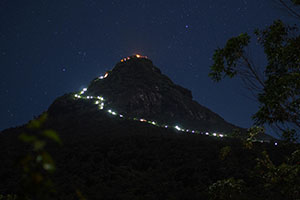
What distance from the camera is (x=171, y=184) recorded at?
43.8ft

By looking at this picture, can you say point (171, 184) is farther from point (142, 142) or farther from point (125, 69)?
point (125, 69)

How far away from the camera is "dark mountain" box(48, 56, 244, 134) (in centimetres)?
4747

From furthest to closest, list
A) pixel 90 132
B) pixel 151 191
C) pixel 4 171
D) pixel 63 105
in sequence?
pixel 63 105 < pixel 90 132 < pixel 4 171 < pixel 151 191

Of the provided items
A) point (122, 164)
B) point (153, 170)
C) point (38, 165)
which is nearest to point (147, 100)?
point (122, 164)

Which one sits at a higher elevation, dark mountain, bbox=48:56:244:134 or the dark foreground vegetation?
dark mountain, bbox=48:56:244:134

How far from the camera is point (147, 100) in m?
54.2

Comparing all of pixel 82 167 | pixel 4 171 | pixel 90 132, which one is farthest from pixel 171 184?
pixel 90 132

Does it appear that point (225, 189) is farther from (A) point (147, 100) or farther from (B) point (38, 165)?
(A) point (147, 100)

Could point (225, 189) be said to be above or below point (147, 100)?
below

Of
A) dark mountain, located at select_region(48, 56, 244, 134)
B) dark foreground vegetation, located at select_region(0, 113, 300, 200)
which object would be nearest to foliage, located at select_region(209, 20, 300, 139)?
dark foreground vegetation, located at select_region(0, 113, 300, 200)

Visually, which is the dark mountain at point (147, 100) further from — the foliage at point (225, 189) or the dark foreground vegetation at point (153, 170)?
the foliage at point (225, 189)

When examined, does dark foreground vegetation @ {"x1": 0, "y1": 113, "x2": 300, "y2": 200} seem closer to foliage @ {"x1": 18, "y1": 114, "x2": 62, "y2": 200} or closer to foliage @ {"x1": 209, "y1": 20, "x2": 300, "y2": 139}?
foliage @ {"x1": 209, "y1": 20, "x2": 300, "y2": 139}

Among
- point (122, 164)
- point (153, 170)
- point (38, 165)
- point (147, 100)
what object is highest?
point (147, 100)

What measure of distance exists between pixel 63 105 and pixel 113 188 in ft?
127
